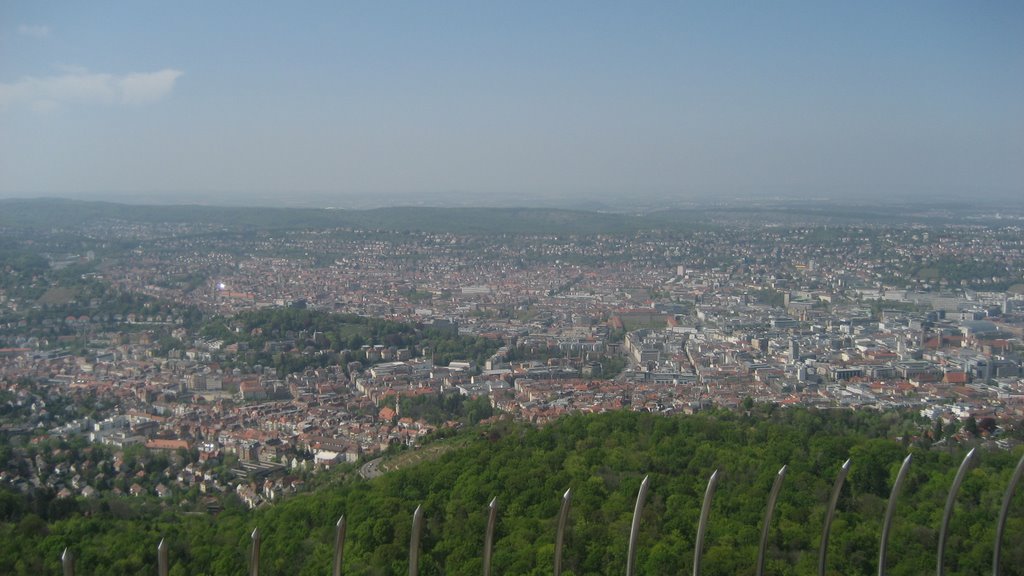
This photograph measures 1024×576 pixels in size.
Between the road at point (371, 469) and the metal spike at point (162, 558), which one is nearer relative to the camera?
the metal spike at point (162, 558)

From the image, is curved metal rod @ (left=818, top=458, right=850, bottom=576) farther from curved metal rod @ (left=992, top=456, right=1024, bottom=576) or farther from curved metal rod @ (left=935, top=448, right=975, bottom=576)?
curved metal rod @ (left=992, top=456, right=1024, bottom=576)

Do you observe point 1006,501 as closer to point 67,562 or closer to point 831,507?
point 831,507

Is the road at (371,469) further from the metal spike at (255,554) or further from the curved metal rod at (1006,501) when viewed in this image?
the curved metal rod at (1006,501)

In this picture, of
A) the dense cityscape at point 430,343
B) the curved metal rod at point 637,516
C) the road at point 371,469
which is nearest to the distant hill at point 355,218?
the dense cityscape at point 430,343

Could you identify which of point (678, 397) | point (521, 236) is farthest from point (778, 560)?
point (521, 236)

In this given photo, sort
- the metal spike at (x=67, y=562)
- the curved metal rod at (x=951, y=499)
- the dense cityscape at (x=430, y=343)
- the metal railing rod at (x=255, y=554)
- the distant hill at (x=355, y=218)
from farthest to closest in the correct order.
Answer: the distant hill at (x=355, y=218)
the dense cityscape at (x=430, y=343)
the curved metal rod at (x=951, y=499)
the metal railing rod at (x=255, y=554)
the metal spike at (x=67, y=562)

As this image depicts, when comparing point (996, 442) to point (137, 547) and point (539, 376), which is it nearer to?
point (137, 547)

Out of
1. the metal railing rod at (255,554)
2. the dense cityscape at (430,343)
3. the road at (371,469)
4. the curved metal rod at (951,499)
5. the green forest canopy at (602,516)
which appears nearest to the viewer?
the metal railing rod at (255,554)

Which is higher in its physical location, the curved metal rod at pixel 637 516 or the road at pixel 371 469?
the curved metal rod at pixel 637 516
